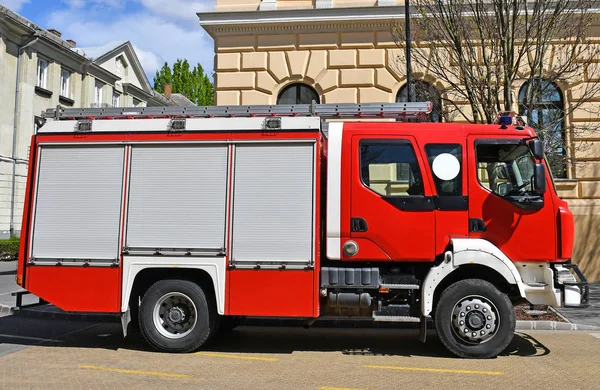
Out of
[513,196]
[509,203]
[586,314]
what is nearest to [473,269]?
[509,203]

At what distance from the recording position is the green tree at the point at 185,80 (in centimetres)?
6109

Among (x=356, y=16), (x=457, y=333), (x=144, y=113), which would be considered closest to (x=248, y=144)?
(x=144, y=113)

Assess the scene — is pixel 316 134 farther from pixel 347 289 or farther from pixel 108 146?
pixel 108 146

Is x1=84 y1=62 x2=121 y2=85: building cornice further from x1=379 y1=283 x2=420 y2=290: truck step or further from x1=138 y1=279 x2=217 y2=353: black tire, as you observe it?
x1=379 y1=283 x2=420 y2=290: truck step

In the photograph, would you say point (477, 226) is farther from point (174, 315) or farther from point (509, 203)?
point (174, 315)

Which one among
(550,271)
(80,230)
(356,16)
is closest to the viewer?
(550,271)

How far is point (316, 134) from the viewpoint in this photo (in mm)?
7578

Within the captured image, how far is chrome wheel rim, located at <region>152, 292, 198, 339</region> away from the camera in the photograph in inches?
301

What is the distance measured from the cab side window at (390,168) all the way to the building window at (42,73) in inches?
1133

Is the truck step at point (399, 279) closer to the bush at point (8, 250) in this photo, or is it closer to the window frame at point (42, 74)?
the bush at point (8, 250)

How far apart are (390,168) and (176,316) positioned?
3.62 meters

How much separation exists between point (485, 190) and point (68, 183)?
19.2 feet

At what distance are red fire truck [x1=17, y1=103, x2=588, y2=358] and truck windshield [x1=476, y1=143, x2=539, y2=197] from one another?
0.02 m

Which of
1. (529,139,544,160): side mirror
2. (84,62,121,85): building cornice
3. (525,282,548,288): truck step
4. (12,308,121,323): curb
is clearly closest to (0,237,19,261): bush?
(12,308,121,323): curb
